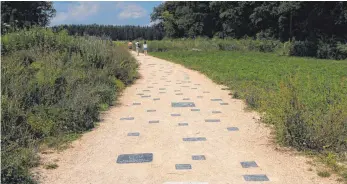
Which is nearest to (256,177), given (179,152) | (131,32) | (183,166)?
(183,166)

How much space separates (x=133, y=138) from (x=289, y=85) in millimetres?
2654

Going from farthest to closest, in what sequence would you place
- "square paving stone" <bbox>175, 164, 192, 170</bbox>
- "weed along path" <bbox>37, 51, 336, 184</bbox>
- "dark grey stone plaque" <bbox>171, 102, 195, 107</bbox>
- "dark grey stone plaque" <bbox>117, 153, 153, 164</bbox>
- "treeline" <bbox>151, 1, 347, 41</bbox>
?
"treeline" <bbox>151, 1, 347, 41</bbox>
"dark grey stone plaque" <bbox>171, 102, 195, 107</bbox>
"dark grey stone plaque" <bbox>117, 153, 153, 164</bbox>
"square paving stone" <bbox>175, 164, 192, 170</bbox>
"weed along path" <bbox>37, 51, 336, 184</bbox>

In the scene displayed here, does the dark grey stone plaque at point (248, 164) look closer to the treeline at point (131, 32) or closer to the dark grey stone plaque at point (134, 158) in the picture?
the dark grey stone plaque at point (134, 158)

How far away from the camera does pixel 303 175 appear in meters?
4.61

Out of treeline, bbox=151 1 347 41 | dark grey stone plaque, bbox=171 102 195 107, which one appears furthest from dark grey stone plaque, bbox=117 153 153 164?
treeline, bbox=151 1 347 41

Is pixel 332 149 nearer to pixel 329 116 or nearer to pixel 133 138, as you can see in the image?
pixel 329 116

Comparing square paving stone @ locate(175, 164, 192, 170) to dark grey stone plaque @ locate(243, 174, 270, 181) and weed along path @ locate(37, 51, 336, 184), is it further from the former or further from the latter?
dark grey stone plaque @ locate(243, 174, 270, 181)

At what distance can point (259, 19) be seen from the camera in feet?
135

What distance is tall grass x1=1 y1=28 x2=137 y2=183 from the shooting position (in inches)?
198

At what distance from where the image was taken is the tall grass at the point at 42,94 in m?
5.03

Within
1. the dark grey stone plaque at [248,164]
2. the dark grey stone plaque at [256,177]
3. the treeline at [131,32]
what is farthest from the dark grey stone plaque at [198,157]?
the treeline at [131,32]

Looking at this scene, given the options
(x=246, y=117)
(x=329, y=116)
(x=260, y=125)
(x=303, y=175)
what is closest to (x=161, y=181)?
(x=303, y=175)

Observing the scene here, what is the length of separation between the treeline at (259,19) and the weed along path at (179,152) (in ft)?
91.6

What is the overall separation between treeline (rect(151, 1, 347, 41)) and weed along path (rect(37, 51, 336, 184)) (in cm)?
2792
